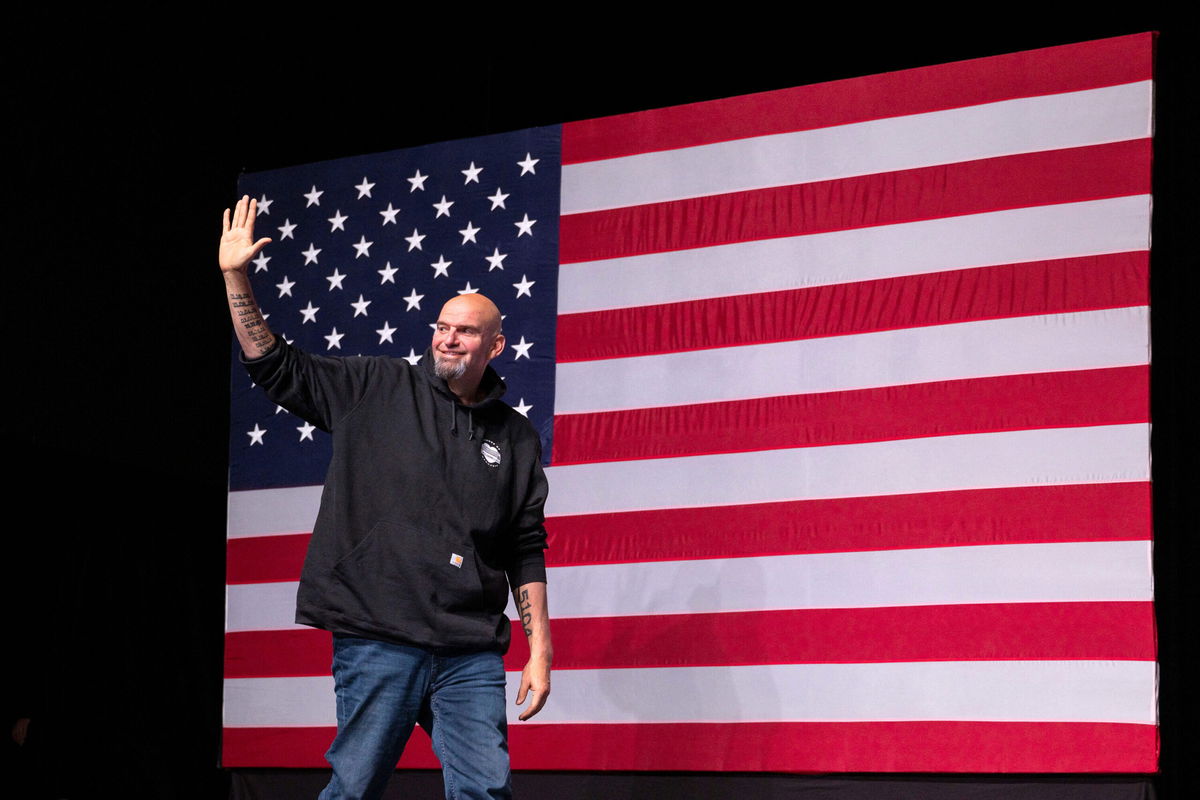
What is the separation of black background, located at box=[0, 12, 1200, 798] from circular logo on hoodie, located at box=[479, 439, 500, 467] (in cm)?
159

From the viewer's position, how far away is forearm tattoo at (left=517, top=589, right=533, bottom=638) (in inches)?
125

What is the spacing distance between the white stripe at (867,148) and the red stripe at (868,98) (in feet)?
0.10

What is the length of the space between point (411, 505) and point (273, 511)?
2.14 meters

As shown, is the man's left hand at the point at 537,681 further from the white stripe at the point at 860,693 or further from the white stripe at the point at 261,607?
the white stripe at the point at 261,607

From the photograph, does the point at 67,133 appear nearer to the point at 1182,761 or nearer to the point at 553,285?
the point at 553,285

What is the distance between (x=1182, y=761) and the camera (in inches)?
153

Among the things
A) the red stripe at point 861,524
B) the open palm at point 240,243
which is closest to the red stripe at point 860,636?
the red stripe at point 861,524

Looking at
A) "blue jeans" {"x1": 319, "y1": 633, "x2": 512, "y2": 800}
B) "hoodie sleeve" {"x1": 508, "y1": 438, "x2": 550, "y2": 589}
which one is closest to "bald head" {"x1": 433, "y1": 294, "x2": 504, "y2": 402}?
"hoodie sleeve" {"x1": 508, "y1": 438, "x2": 550, "y2": 589}

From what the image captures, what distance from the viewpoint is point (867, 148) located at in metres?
4.35

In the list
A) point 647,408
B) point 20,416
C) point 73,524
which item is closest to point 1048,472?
point 647,408

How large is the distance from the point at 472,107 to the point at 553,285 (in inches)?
46.6

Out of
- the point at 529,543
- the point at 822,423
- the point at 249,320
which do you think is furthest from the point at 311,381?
the point at 822,423

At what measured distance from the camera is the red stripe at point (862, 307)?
3963mm

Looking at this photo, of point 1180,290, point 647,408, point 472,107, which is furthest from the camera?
point 472,107
